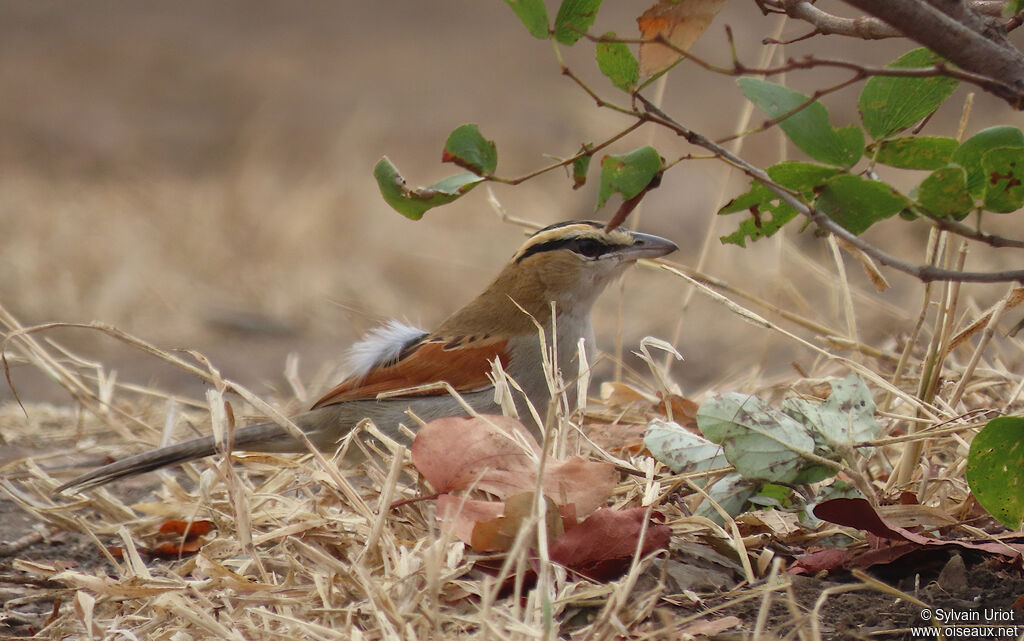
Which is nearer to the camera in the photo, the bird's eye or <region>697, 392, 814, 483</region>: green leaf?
<region>697, 392, 814, 483</region>: green leaf

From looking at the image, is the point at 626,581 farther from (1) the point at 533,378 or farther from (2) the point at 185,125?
(2) the point at 185,125

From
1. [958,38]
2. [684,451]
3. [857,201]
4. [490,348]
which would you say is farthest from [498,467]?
[490,348]

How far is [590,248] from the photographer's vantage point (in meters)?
4.41

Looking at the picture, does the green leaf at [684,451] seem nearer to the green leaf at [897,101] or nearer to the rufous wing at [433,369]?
the green leaf at [897,101]

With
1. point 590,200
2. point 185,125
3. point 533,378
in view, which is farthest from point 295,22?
point 533,378

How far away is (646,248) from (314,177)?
26.3 feet

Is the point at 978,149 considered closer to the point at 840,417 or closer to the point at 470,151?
the point at 840,417

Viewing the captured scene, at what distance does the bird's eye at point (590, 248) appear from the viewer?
439cm

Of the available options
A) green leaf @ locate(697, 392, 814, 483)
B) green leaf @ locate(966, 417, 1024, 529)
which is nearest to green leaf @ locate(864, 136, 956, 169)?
green leaf @ locate(966, 417, 1024, 529)

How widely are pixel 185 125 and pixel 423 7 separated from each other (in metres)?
5.11

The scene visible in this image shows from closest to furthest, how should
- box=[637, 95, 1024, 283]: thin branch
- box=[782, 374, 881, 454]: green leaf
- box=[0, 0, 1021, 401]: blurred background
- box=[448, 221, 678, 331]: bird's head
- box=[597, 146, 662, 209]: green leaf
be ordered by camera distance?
box=[637, 95, 1024, 283]: thin branch → box=[597, 146, 662, 209]: green leaf → box=[782, 374, 881, 454]: green leaf → box=[448, 221, 678, 331]: bird's head → box=[0, 0, 1021, 401]: blurred background

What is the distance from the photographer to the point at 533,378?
423cm

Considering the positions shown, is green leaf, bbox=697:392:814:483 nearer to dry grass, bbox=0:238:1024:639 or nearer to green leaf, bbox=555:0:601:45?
dry grass, bbox=0:238:1024:639

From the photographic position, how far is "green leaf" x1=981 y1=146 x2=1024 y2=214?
6.46 feet
